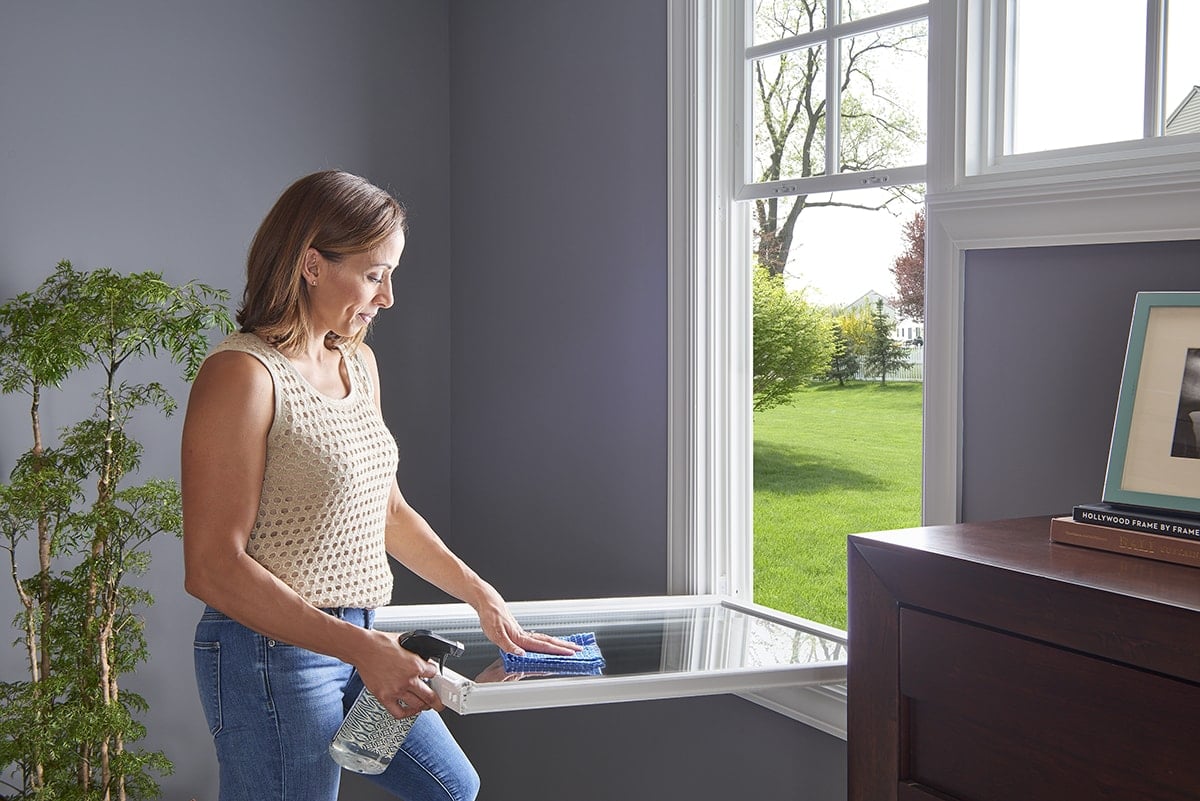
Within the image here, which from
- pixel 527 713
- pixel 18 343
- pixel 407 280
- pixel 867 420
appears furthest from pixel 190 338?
pixel 867 420

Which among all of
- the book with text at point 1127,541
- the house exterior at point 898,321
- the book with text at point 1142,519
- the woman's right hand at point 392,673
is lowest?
the woman's right hand at point 392,673

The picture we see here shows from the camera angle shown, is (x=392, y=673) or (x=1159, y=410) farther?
(x=392, y=673)

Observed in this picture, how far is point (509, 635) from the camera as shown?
2.05m

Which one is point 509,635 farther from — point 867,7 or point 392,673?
point 867,7

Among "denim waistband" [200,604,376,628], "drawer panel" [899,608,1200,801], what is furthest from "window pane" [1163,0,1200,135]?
"denim waistband" [200,604,376,628]

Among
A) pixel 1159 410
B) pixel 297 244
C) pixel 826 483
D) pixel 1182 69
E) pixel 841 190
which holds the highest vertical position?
pixel 1182 69

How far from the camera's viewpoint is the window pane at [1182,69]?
1.79 m

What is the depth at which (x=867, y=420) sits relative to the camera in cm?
260

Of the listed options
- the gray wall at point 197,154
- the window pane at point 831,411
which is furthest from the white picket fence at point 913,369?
the gray wall at point 197,154

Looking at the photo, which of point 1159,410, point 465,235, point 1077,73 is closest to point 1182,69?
point 1077,73

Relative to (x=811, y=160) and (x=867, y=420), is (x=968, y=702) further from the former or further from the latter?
(x=811, y=160)

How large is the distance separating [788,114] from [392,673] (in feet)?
5.30

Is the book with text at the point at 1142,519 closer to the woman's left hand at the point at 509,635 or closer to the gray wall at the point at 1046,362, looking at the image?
the gray wall at the point at 1046,362

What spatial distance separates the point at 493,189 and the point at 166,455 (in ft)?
4.12
